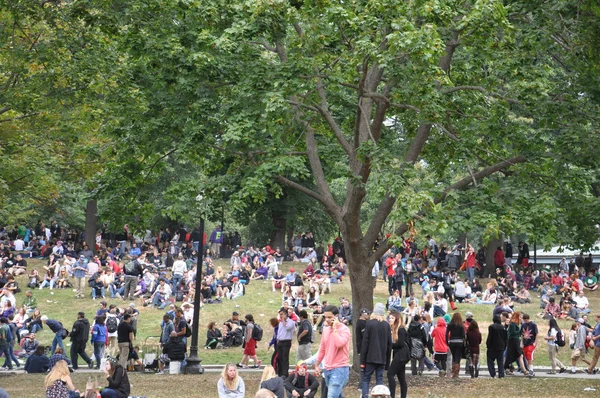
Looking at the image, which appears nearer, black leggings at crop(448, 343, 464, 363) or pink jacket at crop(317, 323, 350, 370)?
pink jacket at crop(317, 323, 350, 370)

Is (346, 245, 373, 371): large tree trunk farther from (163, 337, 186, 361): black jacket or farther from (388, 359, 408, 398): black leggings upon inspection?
(163, 337, 186, 361): black jacket

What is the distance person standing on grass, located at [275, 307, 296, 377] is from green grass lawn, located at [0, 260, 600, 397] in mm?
5089

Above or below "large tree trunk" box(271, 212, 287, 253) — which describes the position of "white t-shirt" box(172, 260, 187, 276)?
below

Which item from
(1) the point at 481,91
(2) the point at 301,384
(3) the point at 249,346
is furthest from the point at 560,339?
(2) the point at 301,384

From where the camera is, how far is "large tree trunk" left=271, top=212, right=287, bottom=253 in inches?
1769

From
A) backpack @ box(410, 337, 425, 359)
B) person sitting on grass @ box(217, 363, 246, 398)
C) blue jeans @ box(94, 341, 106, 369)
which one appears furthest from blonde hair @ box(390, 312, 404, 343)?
blue jeans @ box(94, 341, 106, 369)

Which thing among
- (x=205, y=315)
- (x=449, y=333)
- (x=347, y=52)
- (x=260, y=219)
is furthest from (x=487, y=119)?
(x=260, y=219)

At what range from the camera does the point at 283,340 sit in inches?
778

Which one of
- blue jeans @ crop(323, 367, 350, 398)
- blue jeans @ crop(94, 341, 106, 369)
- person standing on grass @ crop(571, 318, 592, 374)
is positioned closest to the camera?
blue jeans @ crop(323, 367, 350, 398)

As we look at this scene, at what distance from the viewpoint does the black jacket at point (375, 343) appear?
1467 cm

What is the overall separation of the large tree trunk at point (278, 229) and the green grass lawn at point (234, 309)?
8836 millimetres

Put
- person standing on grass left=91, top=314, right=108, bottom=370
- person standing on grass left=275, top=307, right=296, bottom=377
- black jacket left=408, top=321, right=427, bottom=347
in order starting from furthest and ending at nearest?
1. person standing on grass left=91, top=314, right=108, bottom=370
2. black jacket left=408, top=321, right=427, bottom=347
3. person standing on grass left=275, top=307, right=296, bottom=377

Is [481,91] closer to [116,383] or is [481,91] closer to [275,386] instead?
[275,386]

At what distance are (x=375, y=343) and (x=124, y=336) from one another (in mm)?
9330
